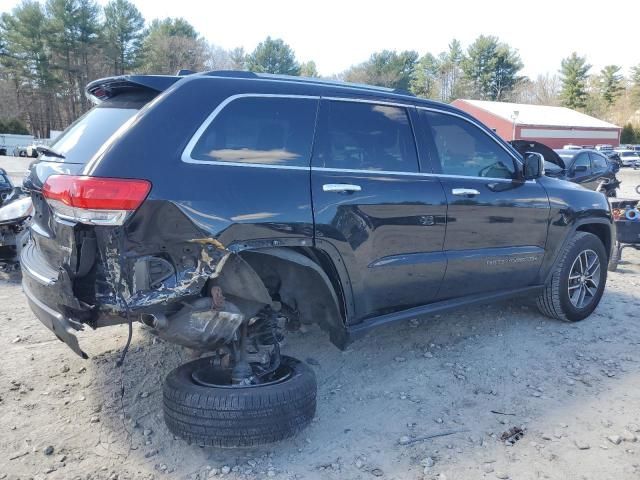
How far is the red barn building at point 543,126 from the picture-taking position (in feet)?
169

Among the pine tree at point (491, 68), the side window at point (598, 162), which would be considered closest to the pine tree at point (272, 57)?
the pine tree at point (491, 68)

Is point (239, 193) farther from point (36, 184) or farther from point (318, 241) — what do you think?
point (36, 184)

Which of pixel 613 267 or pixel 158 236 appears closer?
pixel 158 236

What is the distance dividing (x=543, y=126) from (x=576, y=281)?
52.6 m

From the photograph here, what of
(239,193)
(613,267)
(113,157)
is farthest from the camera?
(613,267)

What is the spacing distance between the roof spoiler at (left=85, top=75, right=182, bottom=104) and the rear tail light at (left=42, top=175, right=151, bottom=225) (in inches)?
26.4

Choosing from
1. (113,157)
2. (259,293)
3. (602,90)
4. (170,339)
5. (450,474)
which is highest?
(602,90)

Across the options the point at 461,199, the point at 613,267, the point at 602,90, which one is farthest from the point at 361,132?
the point at 602,90

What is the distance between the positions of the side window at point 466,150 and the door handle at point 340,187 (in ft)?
2.97

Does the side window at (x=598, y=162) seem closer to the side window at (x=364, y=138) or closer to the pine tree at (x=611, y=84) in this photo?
the side window at (x=364, y=138)

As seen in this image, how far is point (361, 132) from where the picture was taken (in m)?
3.55

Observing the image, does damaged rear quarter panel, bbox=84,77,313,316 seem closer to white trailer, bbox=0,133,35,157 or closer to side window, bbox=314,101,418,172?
side window, bbox=314,101,418,172

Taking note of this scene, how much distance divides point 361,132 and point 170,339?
5.81 feet

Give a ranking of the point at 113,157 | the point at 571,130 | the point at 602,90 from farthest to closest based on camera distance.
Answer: the point at 602,90
the point at 571,130
the point at 113,157
